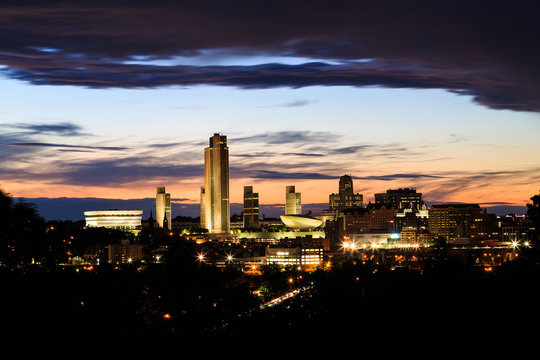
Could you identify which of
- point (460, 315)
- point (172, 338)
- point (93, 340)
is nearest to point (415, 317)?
point (460, 315)

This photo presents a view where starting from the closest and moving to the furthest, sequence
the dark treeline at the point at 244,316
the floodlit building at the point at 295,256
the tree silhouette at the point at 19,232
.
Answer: the dark treeline at the point at 244,316, the tree silhouette at the point at 19,232, the floodlit building at the point at 295,256

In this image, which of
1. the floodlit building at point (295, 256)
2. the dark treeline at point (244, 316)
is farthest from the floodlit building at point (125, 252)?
the dark treeline at point (244, 316)

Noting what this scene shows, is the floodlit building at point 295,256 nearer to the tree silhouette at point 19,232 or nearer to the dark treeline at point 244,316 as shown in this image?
the dark treeline at point 244,316

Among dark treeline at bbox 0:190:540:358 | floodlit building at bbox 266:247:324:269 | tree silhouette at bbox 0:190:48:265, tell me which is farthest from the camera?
floodlit building at bbox 266:247:324:269

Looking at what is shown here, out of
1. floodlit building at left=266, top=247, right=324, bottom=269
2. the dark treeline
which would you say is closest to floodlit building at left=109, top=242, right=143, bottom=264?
floodlit building at left=266, top=247, right=324, bottom=269

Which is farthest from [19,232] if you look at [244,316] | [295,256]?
[295,256]

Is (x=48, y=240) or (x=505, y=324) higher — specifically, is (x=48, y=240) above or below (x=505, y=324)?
above

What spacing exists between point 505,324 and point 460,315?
3887mm

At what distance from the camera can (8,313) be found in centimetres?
4597

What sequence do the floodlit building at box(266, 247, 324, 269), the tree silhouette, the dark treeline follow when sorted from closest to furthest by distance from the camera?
the dark treeline < the tree silhouette < the floodlit building at box(266, 247, 324, 269)

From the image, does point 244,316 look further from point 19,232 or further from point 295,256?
point 295,256

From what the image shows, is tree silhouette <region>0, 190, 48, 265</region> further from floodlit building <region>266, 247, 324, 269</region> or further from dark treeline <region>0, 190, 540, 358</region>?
floodlit building <region>266, 247, 324, 269</region>

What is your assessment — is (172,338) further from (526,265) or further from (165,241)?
(165,241)

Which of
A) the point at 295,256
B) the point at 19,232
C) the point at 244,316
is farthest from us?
the point at 295,256
